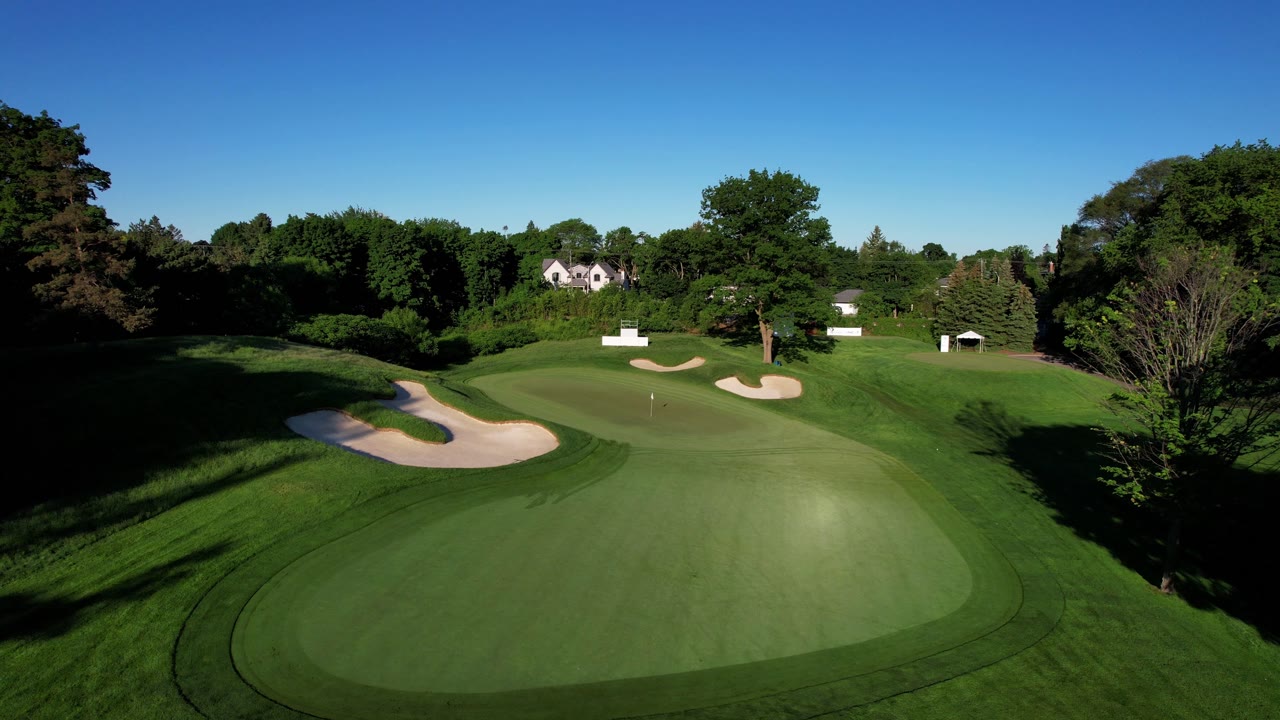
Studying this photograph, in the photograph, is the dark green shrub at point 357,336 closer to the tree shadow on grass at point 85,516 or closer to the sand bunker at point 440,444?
the sand bunker at point 440,444

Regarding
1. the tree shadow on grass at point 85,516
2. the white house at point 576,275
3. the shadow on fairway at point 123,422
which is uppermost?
the white house at point 576,275

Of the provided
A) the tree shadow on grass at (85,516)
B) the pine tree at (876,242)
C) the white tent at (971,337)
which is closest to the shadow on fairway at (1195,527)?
the tree shadow on grass at (85,516)

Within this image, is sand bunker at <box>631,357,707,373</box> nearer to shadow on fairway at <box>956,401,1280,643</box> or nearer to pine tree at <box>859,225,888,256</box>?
shadow on fairway at <box>956,401,1280,643</box>

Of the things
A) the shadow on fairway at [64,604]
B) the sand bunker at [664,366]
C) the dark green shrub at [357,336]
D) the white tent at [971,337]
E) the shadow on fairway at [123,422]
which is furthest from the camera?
the white tent at [971,337]

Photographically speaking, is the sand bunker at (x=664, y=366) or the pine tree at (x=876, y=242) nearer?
the sand bunker at (x=664, y=366)

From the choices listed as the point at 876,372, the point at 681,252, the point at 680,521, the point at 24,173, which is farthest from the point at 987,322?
the point at 24,173

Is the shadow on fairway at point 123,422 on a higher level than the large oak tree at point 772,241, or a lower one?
lower

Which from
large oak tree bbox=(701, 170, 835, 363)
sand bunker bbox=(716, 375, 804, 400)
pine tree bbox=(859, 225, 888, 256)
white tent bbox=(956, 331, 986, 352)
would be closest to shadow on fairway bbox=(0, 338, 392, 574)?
sand bunker bbox=(716, 375, 804, 400)
